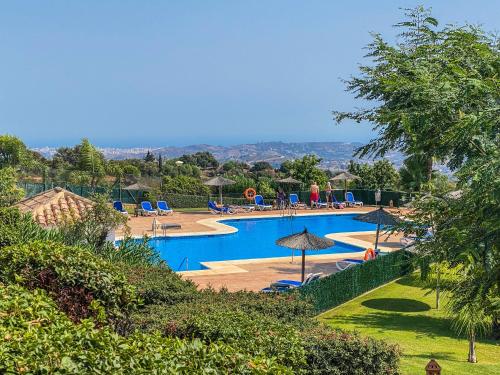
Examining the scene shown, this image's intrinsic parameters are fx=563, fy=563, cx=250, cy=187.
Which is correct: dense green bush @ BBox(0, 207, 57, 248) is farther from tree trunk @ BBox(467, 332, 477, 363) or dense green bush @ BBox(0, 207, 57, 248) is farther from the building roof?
tree trunk @ BBox(467, 332, 477, 363)

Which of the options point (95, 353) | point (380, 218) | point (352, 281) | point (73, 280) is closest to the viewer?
point (95, 353)

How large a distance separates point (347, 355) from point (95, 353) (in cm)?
374

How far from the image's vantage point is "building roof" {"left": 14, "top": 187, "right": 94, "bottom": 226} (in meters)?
18.8

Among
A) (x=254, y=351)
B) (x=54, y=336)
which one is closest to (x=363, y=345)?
(x=254, y=351)

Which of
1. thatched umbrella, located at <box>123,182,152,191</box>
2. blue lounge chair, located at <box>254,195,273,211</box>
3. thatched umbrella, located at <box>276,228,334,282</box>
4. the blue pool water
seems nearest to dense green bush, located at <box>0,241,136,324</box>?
thatched umbrella, located at <box>276,228,334,282</box>

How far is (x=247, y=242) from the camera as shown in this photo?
100ft

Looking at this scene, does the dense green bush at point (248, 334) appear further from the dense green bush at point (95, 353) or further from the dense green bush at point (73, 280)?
the dense green bush at point (73, 280)

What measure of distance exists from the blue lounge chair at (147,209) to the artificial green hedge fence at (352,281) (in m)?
20.7

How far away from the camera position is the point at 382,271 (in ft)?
60.5

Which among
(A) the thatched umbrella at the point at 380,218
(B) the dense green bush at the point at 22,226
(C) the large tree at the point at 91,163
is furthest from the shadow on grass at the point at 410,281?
(C) the large tree at the point at 91,163

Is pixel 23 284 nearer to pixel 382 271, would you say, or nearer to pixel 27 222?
pixel 27 222

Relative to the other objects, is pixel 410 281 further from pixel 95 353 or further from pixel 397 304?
pixel 95 353

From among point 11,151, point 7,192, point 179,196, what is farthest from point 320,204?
point 11,151

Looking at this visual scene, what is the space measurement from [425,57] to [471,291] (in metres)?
6.27
